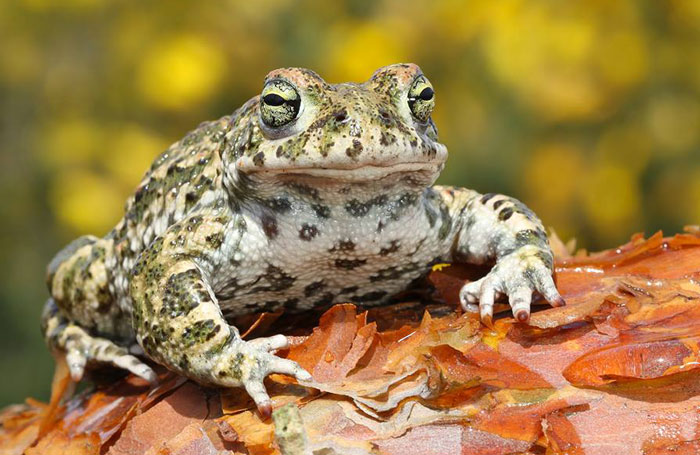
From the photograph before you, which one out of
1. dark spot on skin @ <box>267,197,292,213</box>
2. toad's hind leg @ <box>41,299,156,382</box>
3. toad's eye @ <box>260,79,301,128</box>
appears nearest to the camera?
toad's eye @ <box>260,79,301,128</box>

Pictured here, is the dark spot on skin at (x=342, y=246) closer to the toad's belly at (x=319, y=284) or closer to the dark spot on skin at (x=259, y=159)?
the toad's belly at (x=319, y=284)

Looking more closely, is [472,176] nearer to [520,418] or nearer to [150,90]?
[150,90]

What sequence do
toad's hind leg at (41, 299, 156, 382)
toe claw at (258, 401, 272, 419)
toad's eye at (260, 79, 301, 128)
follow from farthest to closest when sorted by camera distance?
toad's hind leg at (41, 299, 156, 382) → toad's eye at (260, 79, 301, 128) → toe claw at (258, 401, 272, 419)

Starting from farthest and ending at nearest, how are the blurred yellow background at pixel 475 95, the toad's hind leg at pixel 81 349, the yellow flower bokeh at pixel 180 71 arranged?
the yellow flower bokeh at pixel 180 71
the blurred yellow background at pixel 475 95
the toad's hind leg at pixel 81 349

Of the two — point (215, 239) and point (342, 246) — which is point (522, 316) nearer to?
point (342, 246)

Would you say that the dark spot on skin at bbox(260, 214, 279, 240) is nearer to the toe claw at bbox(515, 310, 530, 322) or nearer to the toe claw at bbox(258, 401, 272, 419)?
the toe claw at bbox(258, 401, 272, 419)

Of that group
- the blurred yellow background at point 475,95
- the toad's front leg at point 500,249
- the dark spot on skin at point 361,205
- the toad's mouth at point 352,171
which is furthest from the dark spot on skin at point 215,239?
the blurred yellow background at point 475,95

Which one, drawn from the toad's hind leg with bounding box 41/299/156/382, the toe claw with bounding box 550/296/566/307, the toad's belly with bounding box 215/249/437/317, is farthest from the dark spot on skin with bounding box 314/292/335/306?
the toe claw with bounding box 550/296/566/307
